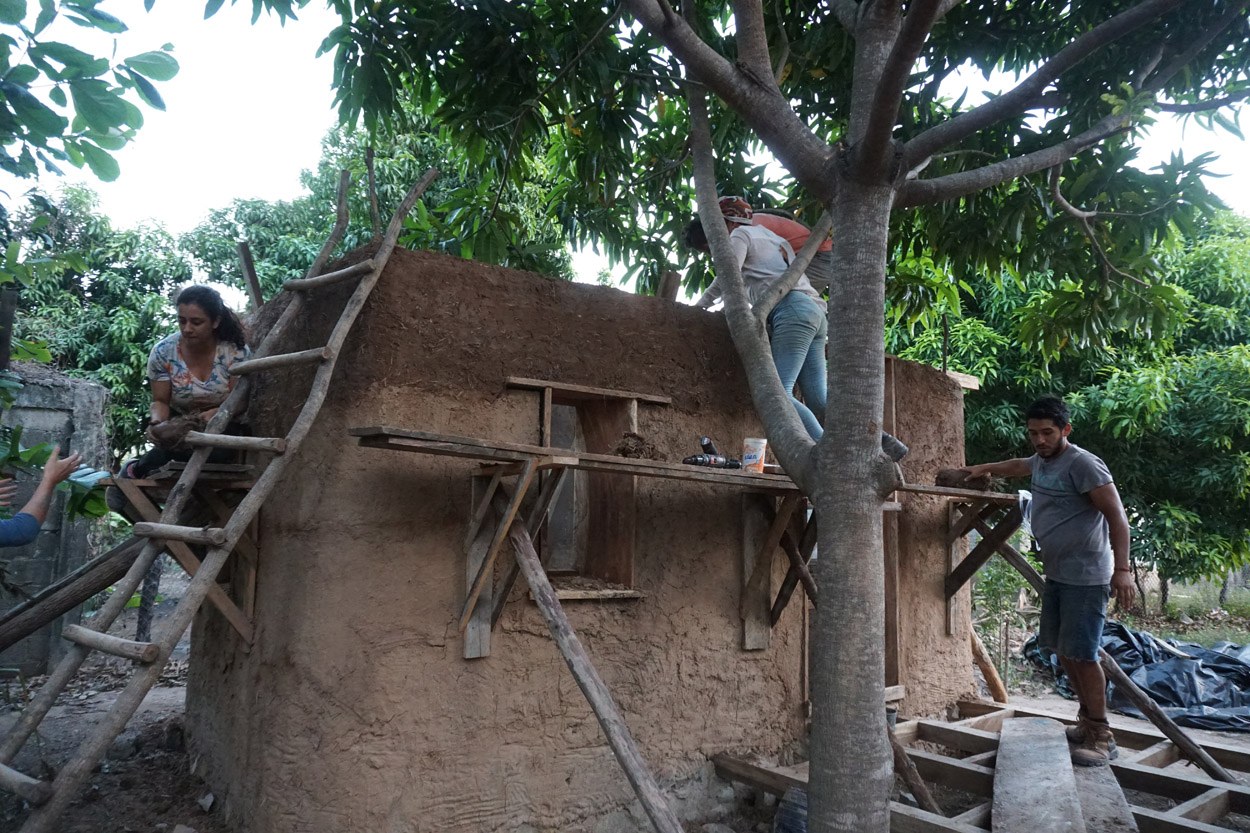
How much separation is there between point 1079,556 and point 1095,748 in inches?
43.8

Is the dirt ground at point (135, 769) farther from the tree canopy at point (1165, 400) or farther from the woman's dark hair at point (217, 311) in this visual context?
the tree canopy at point (1165, 400)

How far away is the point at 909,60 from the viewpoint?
288 cm

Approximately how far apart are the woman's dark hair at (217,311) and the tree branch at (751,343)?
2.38 metres

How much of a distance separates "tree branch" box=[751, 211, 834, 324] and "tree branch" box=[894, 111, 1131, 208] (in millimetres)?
355

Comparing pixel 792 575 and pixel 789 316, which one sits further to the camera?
pixel 792 575

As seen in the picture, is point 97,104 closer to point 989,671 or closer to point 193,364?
point 193,364

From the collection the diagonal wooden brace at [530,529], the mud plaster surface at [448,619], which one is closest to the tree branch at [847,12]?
the mud plaster surface at [448,619]

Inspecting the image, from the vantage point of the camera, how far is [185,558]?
12.0 feet

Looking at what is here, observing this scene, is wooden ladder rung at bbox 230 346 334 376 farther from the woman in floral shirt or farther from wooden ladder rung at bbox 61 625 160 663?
wooden ladder rung at bbox 61 625 160 663

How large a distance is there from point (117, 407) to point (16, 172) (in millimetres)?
9522

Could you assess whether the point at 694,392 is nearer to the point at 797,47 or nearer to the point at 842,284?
the point at 842,284

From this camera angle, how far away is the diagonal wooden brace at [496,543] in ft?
11.6

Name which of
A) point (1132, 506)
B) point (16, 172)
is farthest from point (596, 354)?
point (1132, 506)

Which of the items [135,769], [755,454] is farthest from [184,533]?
[755,454]
